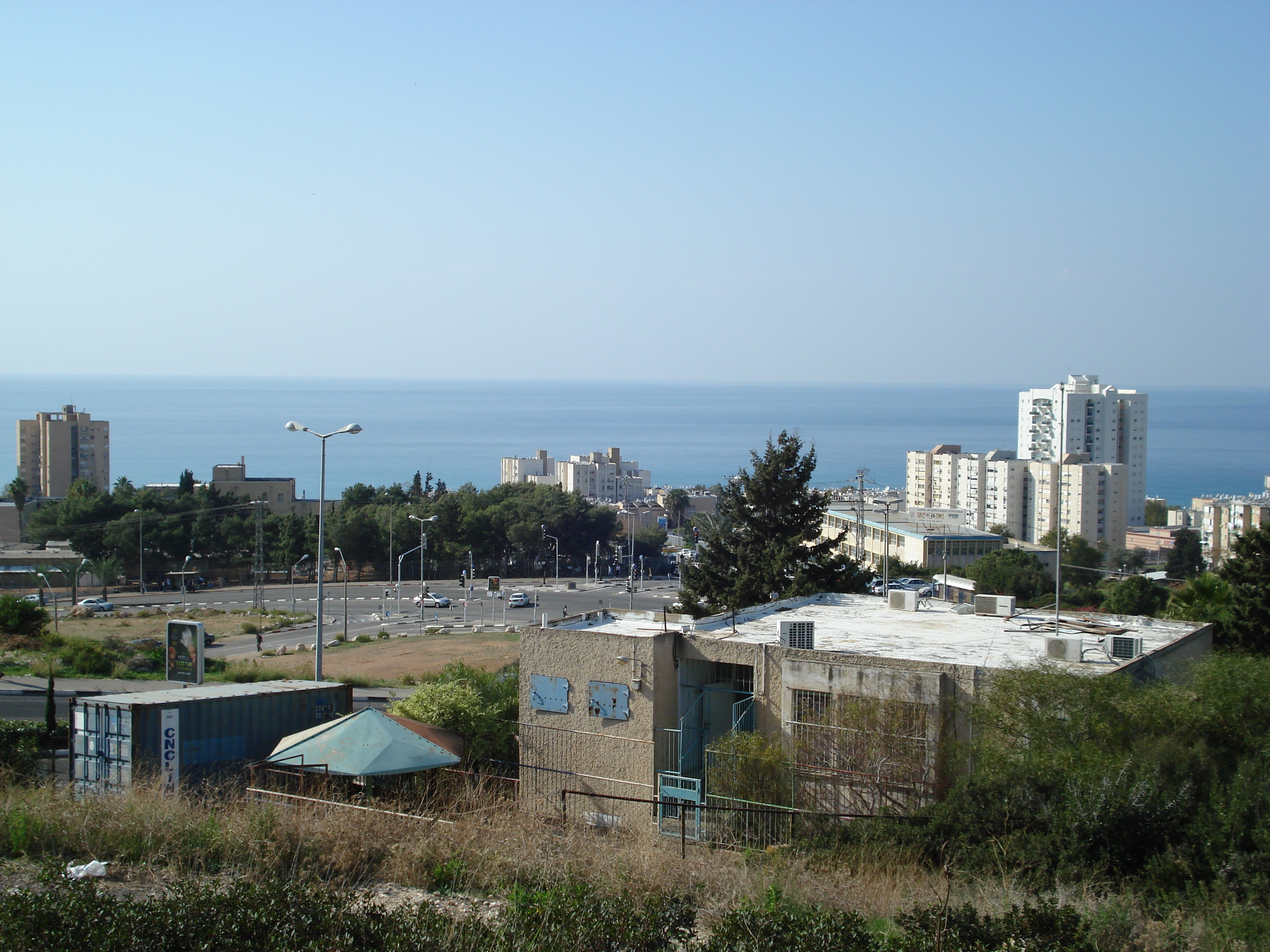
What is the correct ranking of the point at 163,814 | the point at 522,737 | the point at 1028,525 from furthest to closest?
the point at 1028,525 < the point at 522,737 < the point at 163,814

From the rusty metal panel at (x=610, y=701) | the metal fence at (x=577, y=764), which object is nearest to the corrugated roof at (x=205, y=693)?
the metal fence at (x=577, y=764)

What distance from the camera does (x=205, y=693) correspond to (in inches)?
575

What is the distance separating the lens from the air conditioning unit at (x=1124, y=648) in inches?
536

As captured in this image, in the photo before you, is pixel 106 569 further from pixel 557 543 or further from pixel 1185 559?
pixel 1185 559

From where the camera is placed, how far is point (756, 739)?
1311 cm

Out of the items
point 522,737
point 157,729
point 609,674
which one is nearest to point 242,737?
point 157,729

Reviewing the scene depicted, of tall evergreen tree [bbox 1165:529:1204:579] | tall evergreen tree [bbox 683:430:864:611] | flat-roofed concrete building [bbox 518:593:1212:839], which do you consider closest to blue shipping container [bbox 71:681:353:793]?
flat-roofed concrete building [bbox 518:593:1212:839]

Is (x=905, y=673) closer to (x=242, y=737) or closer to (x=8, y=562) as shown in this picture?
(x=242, y=737)

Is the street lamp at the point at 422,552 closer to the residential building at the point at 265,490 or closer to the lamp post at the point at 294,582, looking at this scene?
the lamp post at the point at 294,582

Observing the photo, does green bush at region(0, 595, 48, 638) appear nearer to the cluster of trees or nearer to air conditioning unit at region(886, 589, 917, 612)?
air conditioning unit at region(886, 589, 917, 612)

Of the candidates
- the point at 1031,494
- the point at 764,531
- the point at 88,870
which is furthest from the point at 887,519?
the point at 1031,494

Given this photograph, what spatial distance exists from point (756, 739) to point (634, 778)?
7.16ft

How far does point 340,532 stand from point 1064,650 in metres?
64.3

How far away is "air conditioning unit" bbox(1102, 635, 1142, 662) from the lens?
13617mm
